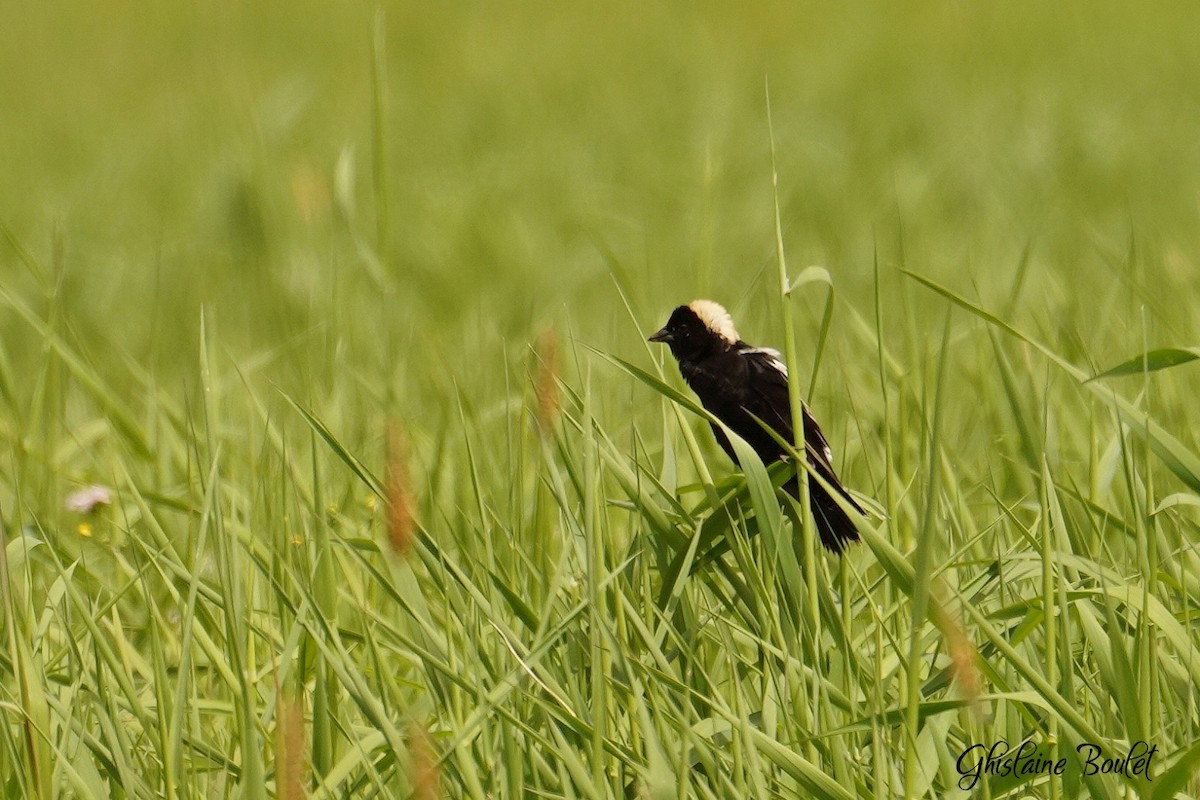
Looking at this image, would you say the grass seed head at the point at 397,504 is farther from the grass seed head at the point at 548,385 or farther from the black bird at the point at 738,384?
the black bird at the point at 738,384

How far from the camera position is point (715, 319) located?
3.50 meters

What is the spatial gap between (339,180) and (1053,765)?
259 centimetres

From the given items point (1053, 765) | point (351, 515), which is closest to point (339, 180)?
point (351, 515)

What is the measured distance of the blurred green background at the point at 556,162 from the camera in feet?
18.8

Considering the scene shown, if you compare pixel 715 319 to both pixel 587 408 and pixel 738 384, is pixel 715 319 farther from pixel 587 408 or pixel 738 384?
Result: pixel 587 408

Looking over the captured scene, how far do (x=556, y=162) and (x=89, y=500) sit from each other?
5.91 meters

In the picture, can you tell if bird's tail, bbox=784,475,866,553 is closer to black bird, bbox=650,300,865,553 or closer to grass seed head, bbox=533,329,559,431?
black bird, bbox=650,300,865,553

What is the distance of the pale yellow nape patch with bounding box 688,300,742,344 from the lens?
3455 mm

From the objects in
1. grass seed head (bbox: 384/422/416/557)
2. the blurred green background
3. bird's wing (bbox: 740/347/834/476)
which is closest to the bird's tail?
bird's wing (bbox: 740/347/834/476)

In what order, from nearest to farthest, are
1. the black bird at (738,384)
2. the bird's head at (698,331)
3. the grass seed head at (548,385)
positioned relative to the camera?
1. the grass seed head at (548,385)
2. the black bird at (738,384)
3. the bird's head at (698,331)

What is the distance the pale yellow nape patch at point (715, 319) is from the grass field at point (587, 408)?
255mm

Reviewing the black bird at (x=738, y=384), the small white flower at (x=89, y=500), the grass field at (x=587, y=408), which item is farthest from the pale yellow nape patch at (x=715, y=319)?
the small white flower at (x=89, y=500)

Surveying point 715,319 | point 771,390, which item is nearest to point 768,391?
point 771,390

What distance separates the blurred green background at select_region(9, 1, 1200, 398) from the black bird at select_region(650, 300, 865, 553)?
0.57 feet
